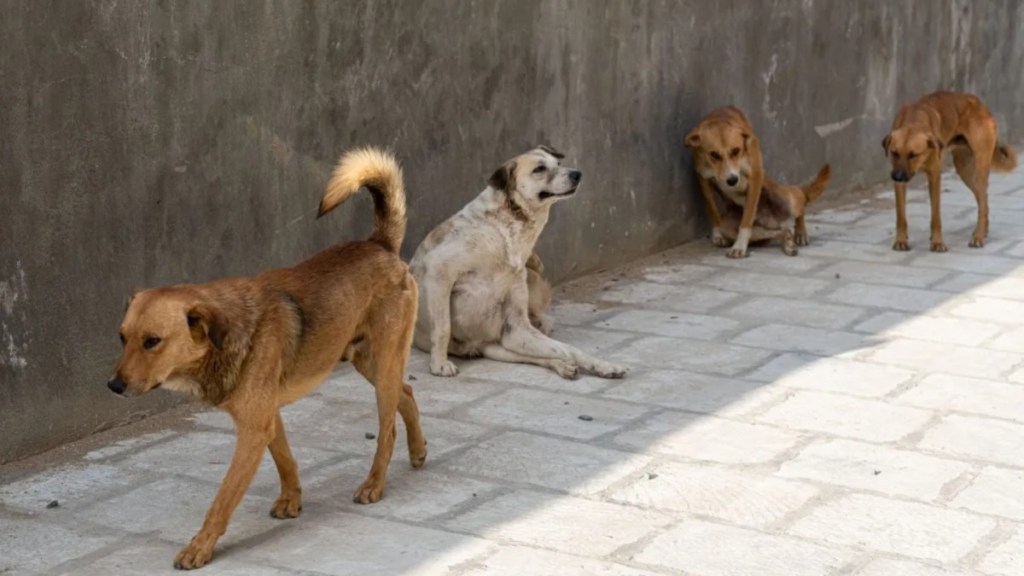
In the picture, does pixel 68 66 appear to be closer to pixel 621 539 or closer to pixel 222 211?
pixel 222 211

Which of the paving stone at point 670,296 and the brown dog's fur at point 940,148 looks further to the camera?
the brown dog's fur at point 940,148

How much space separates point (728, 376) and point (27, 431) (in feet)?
9.95

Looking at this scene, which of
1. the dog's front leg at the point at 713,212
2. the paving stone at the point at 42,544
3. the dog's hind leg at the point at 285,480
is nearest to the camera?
the paving stone at the point at 42,544

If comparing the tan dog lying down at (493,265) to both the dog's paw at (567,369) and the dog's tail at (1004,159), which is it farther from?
the dog's tail at (1004,159)

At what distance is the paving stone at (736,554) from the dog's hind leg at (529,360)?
204cm

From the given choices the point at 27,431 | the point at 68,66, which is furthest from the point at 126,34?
the point at 27,431

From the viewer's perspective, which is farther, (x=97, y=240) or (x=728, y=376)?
(x=728, y=376)

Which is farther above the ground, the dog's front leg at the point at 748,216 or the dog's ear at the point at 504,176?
the dog's ear at the point at 504,176

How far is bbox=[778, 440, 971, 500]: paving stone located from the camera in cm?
550

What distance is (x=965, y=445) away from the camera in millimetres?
5988

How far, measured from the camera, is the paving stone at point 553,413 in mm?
6270

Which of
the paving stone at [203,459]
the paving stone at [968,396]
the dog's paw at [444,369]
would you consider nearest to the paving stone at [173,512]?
the paving stone at [203,459]

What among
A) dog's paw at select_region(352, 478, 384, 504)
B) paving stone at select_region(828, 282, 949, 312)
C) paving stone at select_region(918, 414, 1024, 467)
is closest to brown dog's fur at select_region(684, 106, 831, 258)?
paving stone at select_region(828, 282, 949, 312)

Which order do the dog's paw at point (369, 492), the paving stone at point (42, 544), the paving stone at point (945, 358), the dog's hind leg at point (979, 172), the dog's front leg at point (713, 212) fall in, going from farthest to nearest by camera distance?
the dog's hind leg at point (979, 172), the dog's front leg at point (713, 212), the paving stone at point (945, 358), the dog's paw at point (369, 492), the paving stone at point (42, 544)
